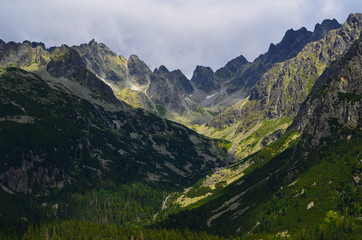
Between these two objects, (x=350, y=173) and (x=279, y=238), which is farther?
(x=350, y=173)

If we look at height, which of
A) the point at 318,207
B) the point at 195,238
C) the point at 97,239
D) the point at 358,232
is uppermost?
the point at 97,239

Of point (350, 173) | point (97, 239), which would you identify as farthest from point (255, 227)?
point (97, 239)

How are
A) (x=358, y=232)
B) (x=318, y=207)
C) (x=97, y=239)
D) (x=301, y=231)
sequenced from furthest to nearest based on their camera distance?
(x=97, y=239) → (x=318, y=207) → (x=301, y=231) → (x=358, y=232)

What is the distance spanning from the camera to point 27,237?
19725 cm

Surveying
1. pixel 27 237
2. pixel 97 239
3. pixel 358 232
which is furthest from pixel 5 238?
pixel 358 232

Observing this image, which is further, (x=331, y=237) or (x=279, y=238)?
(x=279, y=238)

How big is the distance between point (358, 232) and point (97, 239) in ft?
477

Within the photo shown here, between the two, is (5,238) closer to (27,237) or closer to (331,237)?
(27,237)

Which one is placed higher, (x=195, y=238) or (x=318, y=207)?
(x=195, y=238)

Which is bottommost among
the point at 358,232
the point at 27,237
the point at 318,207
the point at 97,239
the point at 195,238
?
the point at 358,232

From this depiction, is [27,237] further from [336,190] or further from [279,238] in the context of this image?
[336,190]

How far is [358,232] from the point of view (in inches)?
6309

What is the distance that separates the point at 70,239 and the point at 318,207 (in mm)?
149594

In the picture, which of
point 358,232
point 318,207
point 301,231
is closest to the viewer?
point 358,232
